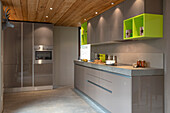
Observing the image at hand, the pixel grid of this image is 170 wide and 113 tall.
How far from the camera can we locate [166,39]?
2602 millimetres

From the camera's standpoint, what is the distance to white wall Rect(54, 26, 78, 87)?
643 centimetres

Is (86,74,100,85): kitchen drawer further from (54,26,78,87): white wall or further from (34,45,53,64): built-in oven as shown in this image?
(54,26,78,87): white wall

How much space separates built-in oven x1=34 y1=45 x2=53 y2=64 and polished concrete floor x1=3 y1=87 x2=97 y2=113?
3.92 ft

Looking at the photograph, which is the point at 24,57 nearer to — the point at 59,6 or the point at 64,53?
the point at 64,53

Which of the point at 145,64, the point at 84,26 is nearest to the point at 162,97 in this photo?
the point at 145,64

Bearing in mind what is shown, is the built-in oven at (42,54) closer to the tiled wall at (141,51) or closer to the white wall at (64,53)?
the white wall at (64,53)

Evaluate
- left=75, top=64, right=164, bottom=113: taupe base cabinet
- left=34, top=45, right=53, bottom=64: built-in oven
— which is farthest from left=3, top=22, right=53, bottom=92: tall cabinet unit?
left=75, top=64, right=164, bottom=113: taupe base cabinet

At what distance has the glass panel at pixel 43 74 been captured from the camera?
5511 millimetres

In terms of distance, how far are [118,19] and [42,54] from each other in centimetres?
317

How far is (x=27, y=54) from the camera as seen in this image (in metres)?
5.38

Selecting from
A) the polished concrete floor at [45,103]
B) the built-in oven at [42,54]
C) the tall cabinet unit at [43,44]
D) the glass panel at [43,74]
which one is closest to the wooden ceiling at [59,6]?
the tall cabinet unit at [43,44]

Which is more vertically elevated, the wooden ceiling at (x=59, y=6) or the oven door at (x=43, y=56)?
the wooden ceiling at (x=59, y=6)

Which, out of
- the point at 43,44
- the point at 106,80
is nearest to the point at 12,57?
the point at 43,44

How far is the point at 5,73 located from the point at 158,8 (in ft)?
15.6
